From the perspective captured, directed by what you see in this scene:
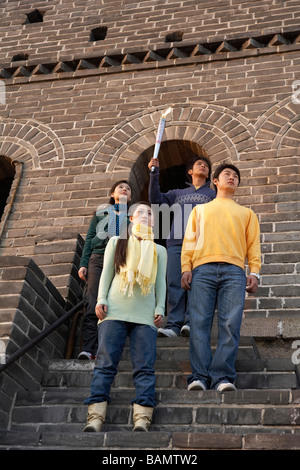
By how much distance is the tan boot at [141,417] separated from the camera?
407 centimetres

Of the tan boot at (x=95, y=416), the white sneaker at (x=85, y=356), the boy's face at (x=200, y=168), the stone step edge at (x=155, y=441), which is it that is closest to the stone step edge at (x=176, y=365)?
the white sneaker at (x=85, y=356)

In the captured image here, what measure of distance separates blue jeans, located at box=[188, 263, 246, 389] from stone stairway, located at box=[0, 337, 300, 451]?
0.59ft

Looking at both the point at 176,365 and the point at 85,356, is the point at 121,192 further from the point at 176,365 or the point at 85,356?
the point at 176,365

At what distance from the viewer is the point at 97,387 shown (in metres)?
4.25

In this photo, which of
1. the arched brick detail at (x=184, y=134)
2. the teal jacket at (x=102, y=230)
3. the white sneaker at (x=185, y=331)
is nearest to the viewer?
the white sneaker at (x=185, y=331)

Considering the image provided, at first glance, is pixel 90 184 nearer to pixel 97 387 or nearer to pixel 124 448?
pixel 97 387

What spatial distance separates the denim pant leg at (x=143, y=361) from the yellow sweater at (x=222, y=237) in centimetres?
72

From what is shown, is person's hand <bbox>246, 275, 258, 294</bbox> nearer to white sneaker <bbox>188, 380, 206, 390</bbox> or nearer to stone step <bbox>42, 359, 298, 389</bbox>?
stone step <bbox>42, 359, 298, 389</bbox>

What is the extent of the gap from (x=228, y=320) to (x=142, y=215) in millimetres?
1082

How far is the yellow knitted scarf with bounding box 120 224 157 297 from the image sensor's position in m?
4.67

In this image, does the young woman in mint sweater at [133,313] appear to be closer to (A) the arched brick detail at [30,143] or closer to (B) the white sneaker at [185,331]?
Answer: (B) the white sneaker at [185,331]

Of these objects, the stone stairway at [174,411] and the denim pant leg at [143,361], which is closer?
the stone stairway at [174,411]

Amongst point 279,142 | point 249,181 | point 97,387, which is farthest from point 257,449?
point 279,142

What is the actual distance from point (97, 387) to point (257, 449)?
1.17 m
